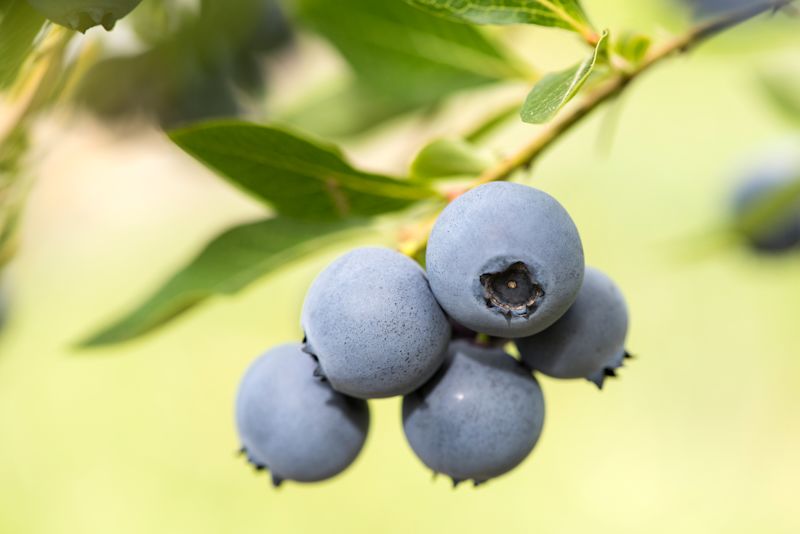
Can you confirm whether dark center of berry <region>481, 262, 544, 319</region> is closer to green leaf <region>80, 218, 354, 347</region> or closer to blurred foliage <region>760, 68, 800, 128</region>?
green leaf <region>80, 218, 354, 347</region>

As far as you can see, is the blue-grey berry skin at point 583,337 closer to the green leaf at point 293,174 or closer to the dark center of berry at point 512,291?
the dark center of berry at point 512,291

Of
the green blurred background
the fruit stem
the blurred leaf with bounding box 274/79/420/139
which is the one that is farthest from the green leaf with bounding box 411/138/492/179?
the green blurred background

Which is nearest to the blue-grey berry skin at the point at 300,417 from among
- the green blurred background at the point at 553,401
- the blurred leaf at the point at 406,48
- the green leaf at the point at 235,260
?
the green leaf at the point at 235,260

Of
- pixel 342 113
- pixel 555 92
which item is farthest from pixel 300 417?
pixel 342 113

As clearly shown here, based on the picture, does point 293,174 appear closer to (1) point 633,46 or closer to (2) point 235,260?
(2) point 235,260

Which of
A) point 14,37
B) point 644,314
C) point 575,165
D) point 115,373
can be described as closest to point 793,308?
point 644,314

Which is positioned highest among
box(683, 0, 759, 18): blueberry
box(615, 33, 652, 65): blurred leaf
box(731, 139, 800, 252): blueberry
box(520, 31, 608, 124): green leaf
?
box(520, 31, 608, 124): green leaf
